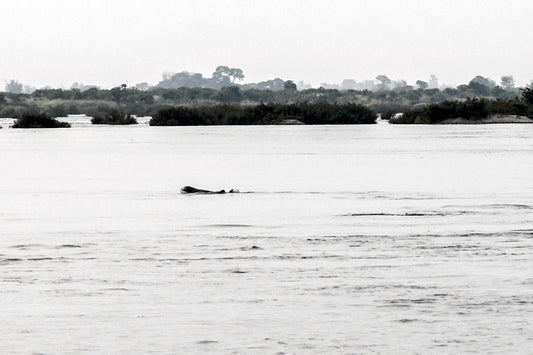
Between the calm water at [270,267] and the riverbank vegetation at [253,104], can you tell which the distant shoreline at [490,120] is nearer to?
the riverbank vegetation at [253,104]

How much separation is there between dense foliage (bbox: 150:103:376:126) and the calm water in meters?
62.1

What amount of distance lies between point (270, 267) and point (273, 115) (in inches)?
2969

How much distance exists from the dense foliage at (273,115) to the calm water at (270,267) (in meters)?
62.1

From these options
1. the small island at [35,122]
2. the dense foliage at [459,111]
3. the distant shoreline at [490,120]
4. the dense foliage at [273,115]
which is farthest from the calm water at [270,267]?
the dense foliage at [273,115]

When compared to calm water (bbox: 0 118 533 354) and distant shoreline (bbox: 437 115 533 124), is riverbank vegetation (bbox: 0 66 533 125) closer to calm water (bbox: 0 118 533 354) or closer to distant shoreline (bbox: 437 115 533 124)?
distant shoreline (bbox: 437 115 533 124)

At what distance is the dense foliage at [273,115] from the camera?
8631 centimetres

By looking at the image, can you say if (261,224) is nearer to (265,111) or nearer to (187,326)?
(187,326)

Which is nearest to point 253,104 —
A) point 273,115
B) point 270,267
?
point 273,115

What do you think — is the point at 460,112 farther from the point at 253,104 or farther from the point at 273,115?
the point at 253,104

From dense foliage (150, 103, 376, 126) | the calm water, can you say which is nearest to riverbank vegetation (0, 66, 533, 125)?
dense foliage (150, 103, 376, 126)

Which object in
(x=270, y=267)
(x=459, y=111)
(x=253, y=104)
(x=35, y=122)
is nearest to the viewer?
(x=270, y=267)

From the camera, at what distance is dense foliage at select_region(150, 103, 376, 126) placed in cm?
8631

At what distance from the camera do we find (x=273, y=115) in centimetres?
8631

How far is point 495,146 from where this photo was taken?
139 ft
